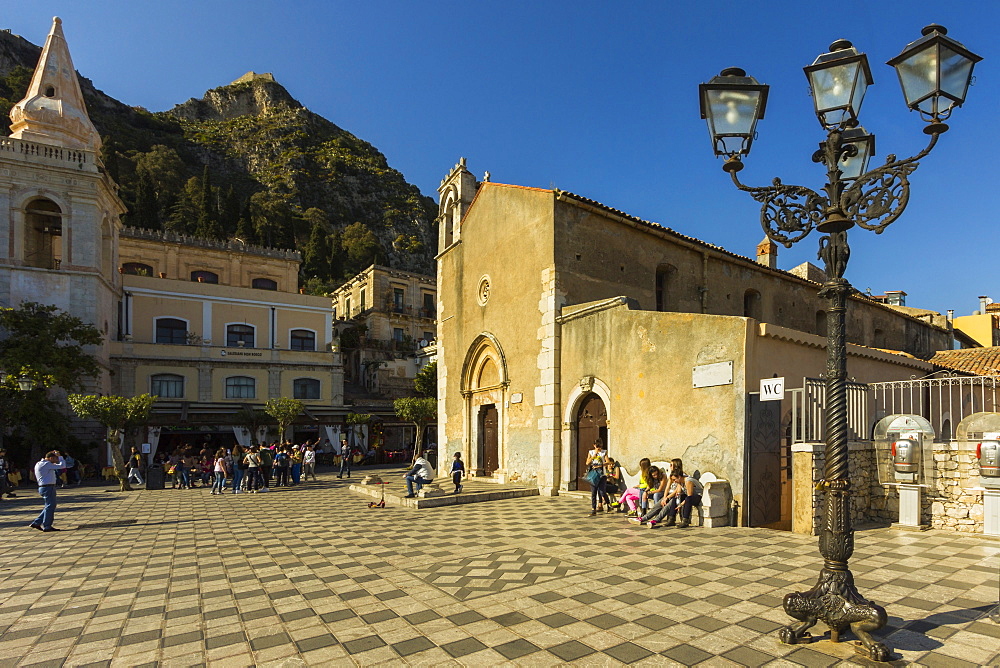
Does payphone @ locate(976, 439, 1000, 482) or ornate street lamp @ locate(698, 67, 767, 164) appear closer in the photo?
ornate street lamp @ locate(698, 67, 767, 164)

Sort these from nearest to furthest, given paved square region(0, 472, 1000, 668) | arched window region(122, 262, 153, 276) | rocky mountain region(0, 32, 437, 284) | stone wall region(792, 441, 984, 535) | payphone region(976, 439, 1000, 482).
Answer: paved square region(0, 472, 1000, 668)
payphone region(976, 439, 1000, 482)
stone wall region(792, 441, 984, 535)
arched window region(122, 262, 153, 276)
rocky mountain region(0, 32, 437, 284)

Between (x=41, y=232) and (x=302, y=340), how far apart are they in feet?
48.9

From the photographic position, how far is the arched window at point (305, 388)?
36594 mm

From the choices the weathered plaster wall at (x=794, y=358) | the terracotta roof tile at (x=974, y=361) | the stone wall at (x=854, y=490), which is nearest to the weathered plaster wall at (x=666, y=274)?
the weathered plaster wall at (x=794, y=358)

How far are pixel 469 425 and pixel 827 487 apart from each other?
1699cm

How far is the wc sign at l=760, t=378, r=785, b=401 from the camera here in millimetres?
9742

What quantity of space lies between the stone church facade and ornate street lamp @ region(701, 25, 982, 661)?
19.1 feet

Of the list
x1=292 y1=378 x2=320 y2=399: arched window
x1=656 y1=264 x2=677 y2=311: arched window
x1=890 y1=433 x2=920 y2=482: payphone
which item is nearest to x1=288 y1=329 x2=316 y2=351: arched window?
x1=292 y1=378 x2=320 y2=399: arched window

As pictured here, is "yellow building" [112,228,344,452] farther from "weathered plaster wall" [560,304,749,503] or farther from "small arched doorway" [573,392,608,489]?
"weathered plaster wall" [560,304,749,503]

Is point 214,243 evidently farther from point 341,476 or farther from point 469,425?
point 469,425

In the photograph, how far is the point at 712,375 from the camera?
11.2 m

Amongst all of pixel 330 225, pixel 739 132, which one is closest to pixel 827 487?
pixel 739 132

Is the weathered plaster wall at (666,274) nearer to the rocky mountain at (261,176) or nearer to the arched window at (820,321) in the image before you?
the arched window at (820,321)

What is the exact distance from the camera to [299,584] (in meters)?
7.25
